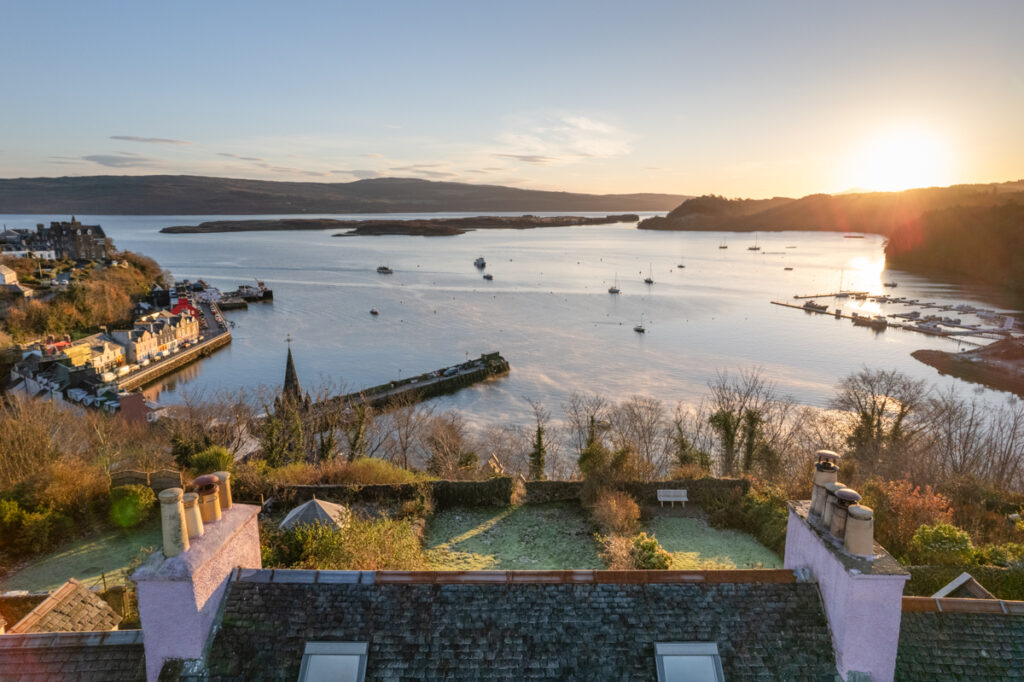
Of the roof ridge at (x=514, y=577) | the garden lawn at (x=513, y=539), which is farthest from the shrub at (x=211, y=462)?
the roof ridge at (x=514, y=577)

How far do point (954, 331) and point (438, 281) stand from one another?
8454 centimetres

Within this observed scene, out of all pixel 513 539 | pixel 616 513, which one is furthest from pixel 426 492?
pixel 616 513

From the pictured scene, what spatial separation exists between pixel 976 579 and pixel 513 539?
36.0 ft

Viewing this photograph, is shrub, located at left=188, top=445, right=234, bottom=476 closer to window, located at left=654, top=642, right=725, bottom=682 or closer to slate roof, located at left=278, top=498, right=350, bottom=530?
slate roof, located at left=278, top=498, right=350, bottom=530

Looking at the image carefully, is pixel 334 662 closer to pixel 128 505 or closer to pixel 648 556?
pixel 648 556

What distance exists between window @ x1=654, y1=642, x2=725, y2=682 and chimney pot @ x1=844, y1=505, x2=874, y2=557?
5.61ft

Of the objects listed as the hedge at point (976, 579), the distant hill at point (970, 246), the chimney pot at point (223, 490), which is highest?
the distant hill at point (970, 246)

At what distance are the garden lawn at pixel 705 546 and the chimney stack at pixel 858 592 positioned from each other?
29.8ft

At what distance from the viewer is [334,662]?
217 inches

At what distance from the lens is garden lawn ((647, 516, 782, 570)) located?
15.0 metres

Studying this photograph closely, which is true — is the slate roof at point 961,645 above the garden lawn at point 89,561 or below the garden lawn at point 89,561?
above

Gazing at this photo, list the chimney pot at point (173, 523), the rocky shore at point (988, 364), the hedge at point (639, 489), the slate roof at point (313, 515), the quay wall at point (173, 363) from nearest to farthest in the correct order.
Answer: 1. the chimney pot at point (173, 523)
2. the slate roof at point (313, 515)
3. the hedge at point (639, 489)
4. the rocky shore at point (988, 364)
5. the quay wall at point (173, 363)

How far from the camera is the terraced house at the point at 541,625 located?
17.7 ft

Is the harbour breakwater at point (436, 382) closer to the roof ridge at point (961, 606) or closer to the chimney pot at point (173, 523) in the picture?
the chimney pot at point (173, 523)
